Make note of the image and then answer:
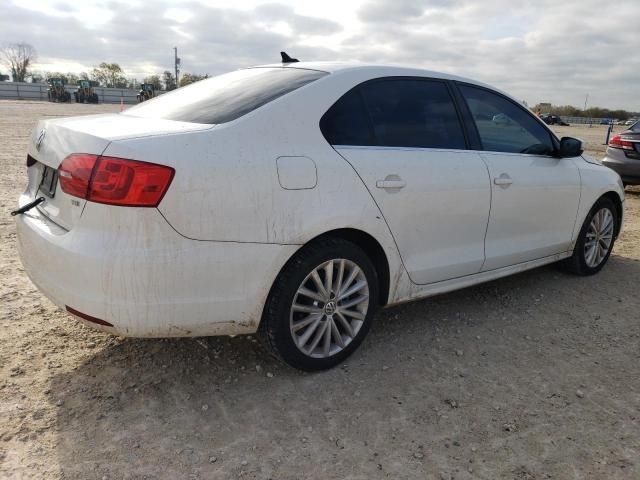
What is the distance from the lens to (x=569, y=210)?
4387 millimetres

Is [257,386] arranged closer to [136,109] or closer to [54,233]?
[54,233]

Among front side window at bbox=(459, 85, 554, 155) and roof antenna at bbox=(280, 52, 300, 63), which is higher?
roof antenna at bbox=(280, 52, 300, 63)

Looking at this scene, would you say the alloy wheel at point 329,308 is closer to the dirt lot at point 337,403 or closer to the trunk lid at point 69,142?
the dirt lot at point 337,403

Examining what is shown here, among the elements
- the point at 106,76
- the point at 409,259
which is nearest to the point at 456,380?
the point at 409,259

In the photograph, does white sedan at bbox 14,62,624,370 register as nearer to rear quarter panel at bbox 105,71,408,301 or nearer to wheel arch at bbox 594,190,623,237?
rear quarter panel at bbox 105,71,408,301

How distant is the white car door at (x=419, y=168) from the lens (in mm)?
2971

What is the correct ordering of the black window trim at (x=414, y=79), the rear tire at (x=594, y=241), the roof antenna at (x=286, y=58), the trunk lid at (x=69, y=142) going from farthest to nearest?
the rear tire at (x=594, y=241) → the roof antenna at (x=286, y=58) → the black window trim at (x=414, y=79) → the trunk lid at (x=69, y=142)

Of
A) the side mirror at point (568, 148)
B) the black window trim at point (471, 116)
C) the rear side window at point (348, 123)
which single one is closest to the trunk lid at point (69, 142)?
the rear side window at point (348, 123)

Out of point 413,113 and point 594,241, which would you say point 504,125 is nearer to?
point 413,113

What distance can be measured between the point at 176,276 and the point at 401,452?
126 cm

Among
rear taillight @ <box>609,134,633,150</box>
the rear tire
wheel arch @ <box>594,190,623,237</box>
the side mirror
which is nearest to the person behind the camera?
the side mirror

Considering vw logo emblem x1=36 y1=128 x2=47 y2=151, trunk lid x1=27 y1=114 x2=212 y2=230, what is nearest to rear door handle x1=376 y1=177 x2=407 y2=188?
trunk lid x1=27 y1=114 x2=212 y2=230

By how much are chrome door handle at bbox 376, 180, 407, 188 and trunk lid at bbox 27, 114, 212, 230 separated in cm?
98

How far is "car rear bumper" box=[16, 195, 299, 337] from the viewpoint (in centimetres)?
229
